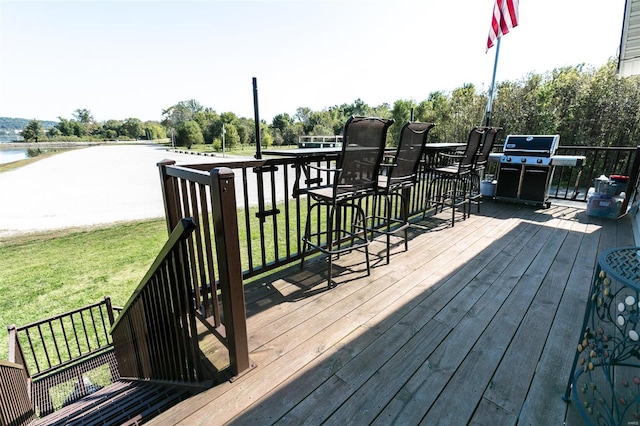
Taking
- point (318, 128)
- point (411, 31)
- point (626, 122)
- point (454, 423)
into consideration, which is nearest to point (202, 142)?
point (318, 128)

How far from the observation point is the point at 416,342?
5.57ft

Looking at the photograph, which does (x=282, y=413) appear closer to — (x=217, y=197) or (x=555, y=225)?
(x=217, y=197)

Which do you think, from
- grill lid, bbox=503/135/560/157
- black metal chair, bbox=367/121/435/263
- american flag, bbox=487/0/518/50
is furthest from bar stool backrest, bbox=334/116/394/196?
american flag, bbox=487/0/518/50

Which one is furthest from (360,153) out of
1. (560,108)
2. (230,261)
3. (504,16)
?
(560,108)

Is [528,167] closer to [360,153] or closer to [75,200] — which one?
[360,153]

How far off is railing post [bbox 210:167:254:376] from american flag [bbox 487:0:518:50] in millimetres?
6336

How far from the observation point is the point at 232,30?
31.2 feet

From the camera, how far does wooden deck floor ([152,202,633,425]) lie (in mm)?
1271

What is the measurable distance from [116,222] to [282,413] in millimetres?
9095

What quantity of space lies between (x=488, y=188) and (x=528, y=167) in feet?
2.30

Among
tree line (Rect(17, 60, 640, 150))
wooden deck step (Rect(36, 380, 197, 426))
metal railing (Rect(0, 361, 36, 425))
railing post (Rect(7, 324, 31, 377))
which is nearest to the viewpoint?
wooden deck step (Rect(36, 380, 197, 426))

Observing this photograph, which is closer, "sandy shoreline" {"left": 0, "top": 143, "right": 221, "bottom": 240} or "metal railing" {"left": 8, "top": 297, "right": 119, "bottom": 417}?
"metal railing" {"left": 8, "top": 297, "right": 119, "bottom": 417}

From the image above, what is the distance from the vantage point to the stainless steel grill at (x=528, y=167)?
449 centimetres

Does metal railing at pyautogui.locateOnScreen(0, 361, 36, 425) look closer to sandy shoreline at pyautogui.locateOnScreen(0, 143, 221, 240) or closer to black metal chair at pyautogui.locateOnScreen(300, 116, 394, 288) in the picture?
black metal chair at pyautogui.locateOnScreen(300, 116, 394, 288)
